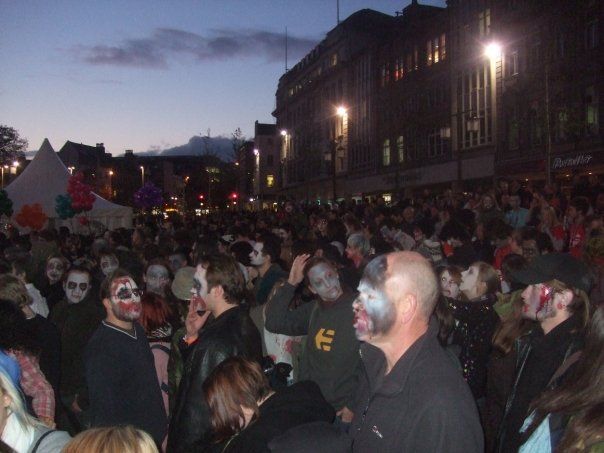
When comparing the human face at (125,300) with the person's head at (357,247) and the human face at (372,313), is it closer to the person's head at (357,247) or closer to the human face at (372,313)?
the human face at (372,313)

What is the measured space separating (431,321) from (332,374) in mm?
2212

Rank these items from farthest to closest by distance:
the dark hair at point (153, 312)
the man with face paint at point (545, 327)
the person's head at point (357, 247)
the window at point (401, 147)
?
the window at point (401, 147)
the person's head at point (357, 247)
the dark hair at point (153, 312)
the man with face paint at point (545, 327)

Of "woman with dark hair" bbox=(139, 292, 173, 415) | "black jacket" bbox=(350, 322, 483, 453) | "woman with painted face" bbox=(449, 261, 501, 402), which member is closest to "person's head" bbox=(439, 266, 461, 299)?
"woman with painted face" bbox=(449, 261, 501, 402)

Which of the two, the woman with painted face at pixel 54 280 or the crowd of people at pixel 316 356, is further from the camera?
the woman with painted face at pixel 54 280

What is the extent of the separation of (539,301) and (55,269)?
7166mm

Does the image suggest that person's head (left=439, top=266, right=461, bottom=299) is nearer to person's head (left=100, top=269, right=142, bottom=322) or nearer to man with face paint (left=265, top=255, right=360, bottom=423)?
man with face paint (left=265, top=255, right=360, bottom=423)

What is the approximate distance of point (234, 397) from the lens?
129 inches

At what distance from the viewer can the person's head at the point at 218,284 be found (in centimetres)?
463

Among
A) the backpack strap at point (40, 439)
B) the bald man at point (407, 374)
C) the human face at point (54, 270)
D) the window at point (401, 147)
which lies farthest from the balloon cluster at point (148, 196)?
the bald man at point (407, 374)

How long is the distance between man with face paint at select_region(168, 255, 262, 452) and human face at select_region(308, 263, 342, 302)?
66cm

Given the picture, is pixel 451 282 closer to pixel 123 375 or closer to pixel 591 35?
pixel 123 375

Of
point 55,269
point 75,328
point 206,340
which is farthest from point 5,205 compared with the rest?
point 206,340

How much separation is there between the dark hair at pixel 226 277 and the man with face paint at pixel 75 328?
1997 mm

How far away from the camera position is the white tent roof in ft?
91.0
